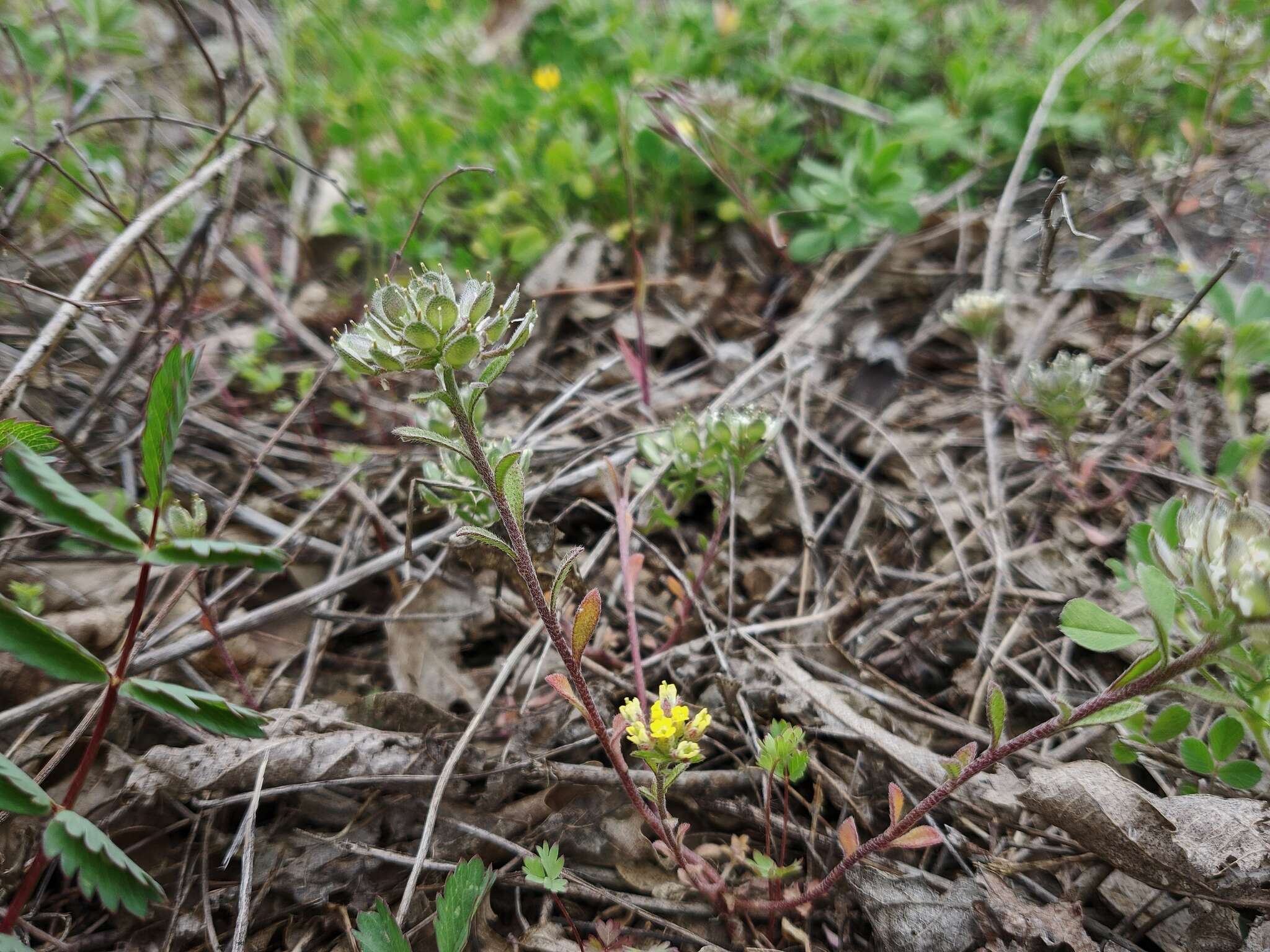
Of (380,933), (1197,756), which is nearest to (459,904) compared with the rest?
(380,933)

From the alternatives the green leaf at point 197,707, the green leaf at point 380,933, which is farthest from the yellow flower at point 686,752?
the green leaf at point 197,707

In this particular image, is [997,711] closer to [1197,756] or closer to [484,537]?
[1197,756]

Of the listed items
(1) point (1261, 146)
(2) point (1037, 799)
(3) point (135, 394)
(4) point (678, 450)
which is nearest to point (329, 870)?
(4) point (678, 450)

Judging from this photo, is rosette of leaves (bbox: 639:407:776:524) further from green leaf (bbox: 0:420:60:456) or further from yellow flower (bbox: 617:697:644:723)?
green leaf (bbox: 0:420:60:456)

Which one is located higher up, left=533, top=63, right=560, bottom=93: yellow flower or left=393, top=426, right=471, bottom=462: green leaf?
left=533, top=63, right=560, bottom=93: yellow flower

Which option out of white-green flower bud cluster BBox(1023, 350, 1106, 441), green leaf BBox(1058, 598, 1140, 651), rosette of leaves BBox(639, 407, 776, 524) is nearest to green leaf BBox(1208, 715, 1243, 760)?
green leaf BBox(1058, 598, 1140, 651)

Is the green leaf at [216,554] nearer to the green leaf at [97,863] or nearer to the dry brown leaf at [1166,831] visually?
the green leaf at [97,863]
